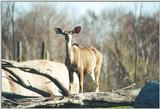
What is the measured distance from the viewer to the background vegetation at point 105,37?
8.61 meters

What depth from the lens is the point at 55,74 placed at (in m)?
8.72

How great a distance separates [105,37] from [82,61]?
0.46m

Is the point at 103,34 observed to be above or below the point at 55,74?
above

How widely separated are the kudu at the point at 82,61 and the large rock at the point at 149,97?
609mm

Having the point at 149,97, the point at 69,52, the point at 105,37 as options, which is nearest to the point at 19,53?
the point at 69,52

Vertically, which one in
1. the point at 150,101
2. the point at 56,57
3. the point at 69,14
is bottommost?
the point at 150,101

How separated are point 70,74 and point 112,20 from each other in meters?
0.94

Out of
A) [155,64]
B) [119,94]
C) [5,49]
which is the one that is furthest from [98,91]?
[5,49]

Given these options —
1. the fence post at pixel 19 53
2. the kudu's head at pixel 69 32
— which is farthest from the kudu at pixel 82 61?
the fence post at pixel 19 53

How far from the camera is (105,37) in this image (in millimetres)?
8742

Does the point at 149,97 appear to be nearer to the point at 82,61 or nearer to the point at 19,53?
the point at 82,61

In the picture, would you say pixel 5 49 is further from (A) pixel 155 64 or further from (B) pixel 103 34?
(A) pixel 155 64

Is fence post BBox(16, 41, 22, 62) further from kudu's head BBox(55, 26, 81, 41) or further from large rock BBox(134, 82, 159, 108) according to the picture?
large rock BBox(134, 82, 159, 108)

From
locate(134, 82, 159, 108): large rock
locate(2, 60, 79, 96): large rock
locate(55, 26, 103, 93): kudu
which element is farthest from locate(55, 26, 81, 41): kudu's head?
locate(134, 82, 159, 108): large rock
